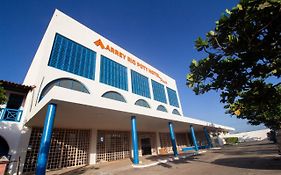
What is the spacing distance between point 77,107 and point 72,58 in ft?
20.3

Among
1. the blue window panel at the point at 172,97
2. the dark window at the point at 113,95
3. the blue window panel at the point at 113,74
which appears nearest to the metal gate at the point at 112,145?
the dark window at the point at 113,95

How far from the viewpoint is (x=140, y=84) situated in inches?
717

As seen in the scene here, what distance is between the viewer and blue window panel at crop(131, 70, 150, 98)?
17203 millimetres

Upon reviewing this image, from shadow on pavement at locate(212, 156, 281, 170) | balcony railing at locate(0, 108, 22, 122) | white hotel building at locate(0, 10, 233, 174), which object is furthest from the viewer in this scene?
balcony railing at locate(0, 108, 22, 122)

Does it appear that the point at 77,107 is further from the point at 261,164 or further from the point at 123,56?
the point at 123,56

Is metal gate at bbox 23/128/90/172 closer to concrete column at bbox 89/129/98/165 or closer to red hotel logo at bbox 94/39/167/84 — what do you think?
concrete column at bbox 89/129/98/165

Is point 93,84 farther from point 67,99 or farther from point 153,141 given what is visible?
point 153,141

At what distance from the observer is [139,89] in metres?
17.6

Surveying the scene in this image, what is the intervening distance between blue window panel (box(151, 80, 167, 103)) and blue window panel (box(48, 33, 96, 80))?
9.77m

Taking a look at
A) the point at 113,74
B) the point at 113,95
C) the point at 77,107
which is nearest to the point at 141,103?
the point at 113,95

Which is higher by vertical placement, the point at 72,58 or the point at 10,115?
the point at 72,58

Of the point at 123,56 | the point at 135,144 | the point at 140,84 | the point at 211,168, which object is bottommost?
the point at 211,168

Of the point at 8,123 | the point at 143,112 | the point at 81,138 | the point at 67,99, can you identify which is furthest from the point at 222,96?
the point at 8,123

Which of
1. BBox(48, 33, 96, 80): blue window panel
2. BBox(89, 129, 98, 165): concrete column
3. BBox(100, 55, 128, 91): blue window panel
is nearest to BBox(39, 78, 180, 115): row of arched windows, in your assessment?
BBox(48, 33, 96, 80): blue window panel
